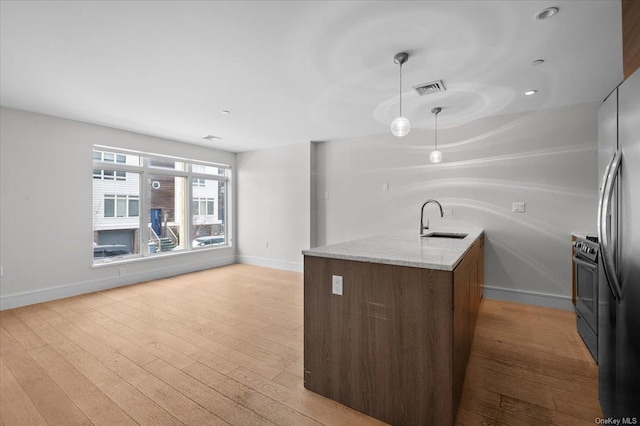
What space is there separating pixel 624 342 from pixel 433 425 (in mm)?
991

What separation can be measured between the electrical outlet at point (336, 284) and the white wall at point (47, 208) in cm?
431

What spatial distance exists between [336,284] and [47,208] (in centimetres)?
440

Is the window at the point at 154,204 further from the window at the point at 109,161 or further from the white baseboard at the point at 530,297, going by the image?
the white baseboard at the point at 530,297

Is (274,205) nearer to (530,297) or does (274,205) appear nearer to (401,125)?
(401,125)

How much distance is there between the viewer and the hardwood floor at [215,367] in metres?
1.74

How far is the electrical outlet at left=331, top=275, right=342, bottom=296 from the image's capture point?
182 cm

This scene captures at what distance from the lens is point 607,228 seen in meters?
1.41

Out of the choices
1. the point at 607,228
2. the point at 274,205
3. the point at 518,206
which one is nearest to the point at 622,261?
the point at 607,228

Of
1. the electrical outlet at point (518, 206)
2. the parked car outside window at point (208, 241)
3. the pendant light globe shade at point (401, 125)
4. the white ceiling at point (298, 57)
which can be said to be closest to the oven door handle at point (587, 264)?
the electrical outlet at point (518, 206)

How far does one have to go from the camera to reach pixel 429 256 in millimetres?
1713

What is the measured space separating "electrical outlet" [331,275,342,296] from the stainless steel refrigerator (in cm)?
136

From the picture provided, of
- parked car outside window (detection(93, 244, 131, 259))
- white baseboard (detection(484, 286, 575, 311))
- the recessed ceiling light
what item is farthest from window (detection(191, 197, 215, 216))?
the recessed ceiling light

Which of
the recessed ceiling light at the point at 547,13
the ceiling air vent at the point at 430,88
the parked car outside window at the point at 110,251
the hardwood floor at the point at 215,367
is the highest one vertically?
the ceiling air vent at the point at 430,88

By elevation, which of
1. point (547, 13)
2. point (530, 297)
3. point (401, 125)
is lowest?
point (530, 297)
